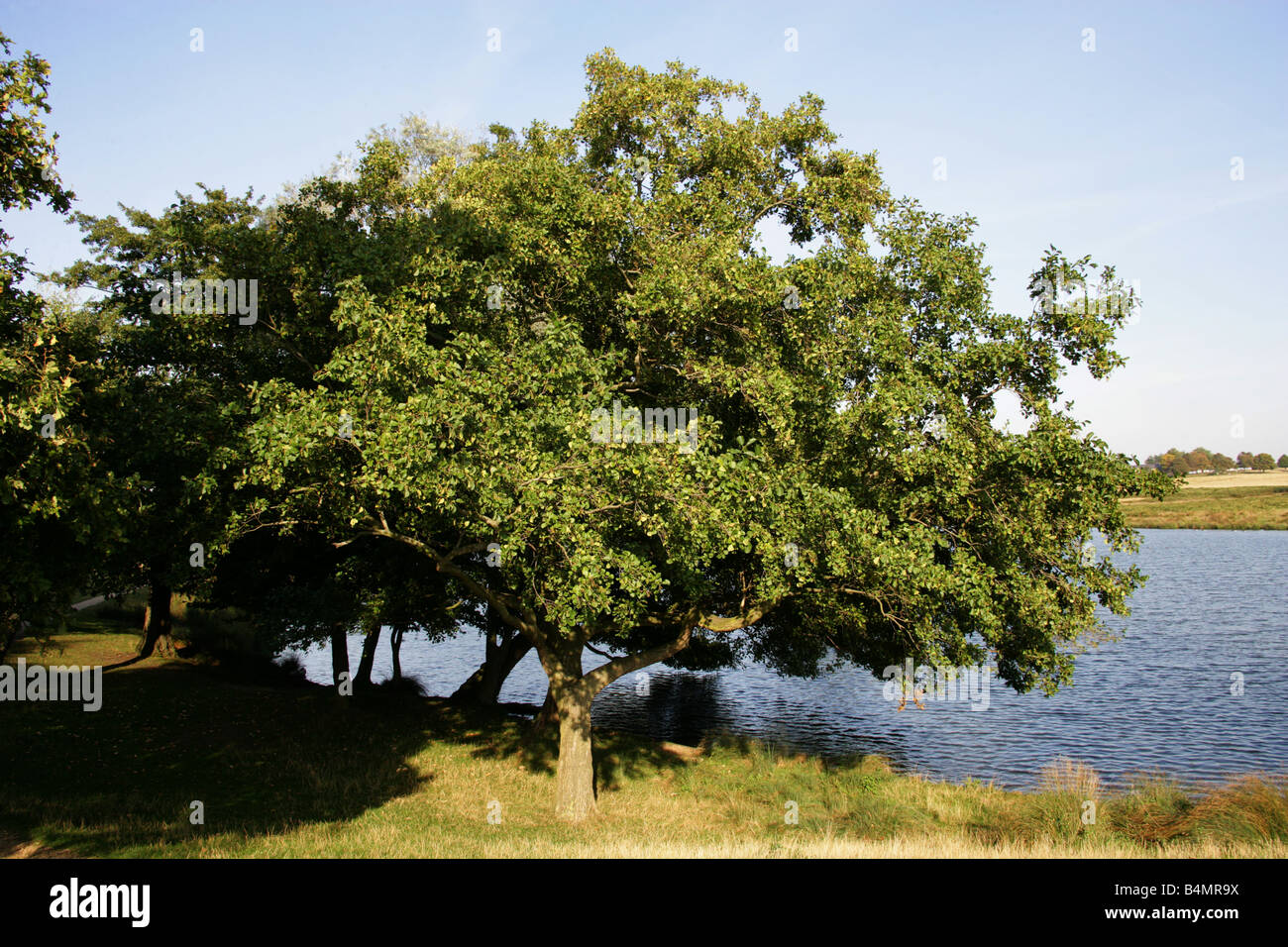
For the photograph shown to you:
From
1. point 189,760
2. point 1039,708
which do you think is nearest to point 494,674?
point 189,760

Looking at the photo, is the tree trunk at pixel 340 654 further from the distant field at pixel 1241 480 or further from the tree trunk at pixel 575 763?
the distant field at pixel 1241 480

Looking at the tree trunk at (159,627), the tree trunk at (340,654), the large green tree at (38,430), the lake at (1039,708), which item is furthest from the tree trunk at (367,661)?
the large green tree at (38,430)

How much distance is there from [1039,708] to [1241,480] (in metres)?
160

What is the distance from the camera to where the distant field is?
152 meters

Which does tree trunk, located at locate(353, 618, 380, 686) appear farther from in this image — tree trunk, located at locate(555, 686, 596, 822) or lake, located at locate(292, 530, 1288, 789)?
tree trunk, located at locate(555, 686, 596, 822)

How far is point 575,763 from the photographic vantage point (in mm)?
22047

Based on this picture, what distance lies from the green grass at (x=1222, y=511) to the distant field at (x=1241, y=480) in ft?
Result: 18.8

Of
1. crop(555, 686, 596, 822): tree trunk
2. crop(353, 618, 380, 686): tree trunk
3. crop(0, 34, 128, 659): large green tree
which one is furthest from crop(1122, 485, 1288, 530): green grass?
crop(0, 34, 128, 659): large green tree

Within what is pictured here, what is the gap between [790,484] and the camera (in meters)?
18.5

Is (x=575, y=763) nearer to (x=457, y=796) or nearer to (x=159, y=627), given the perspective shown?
(x=457, y=796)

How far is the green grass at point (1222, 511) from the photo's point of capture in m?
120

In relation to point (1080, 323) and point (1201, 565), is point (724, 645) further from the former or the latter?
point (1201, 565)

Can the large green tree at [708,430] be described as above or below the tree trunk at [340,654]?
above

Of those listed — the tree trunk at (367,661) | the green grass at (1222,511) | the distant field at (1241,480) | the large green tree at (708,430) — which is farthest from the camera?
the distant field at (1241,480)
